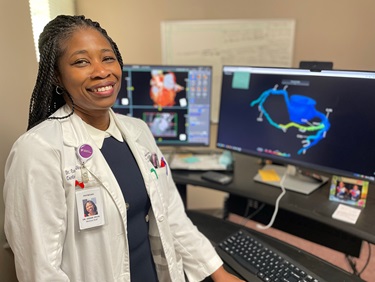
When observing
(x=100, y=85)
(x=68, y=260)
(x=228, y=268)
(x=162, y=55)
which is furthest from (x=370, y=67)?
(x=68, y=260)

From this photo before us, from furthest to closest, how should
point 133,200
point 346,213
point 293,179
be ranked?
point 293,179
point 346,213
point 133,200

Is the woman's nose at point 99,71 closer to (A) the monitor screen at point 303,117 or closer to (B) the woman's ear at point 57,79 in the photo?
(B) the woman's ear at point 57,79

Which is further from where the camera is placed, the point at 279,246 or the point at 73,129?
the point at 279,246

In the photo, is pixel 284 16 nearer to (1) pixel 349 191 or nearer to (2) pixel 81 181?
(1) pixel 349 191

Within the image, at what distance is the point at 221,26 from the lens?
2359 millimetres

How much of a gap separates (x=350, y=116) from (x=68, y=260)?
1117 mm

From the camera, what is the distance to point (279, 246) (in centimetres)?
134

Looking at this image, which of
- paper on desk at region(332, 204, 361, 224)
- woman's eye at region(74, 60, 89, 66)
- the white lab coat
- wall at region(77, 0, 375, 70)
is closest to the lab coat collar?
the white lab coat

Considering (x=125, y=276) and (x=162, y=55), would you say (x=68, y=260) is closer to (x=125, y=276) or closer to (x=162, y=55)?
(x=125, y=276)

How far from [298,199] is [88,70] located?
3.23ft

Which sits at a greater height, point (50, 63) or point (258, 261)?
point (50, 63)

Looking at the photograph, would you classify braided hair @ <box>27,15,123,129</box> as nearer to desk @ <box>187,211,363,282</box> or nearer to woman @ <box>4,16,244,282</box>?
woman @ <box>4,16,244,282</box>

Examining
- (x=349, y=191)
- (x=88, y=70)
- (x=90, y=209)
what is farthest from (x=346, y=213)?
(x=88, y=70)

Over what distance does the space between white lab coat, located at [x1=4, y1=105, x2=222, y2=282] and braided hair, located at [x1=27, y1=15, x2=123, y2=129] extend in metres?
0.05
